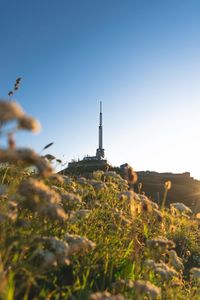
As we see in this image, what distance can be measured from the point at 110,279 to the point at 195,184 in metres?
22.4

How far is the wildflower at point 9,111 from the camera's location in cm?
164

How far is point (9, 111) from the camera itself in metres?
1.67

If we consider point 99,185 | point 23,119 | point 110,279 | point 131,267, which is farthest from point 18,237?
point 23,119

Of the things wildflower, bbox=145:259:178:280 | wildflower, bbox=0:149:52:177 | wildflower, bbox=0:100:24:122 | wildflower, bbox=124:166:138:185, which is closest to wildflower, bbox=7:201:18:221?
wildflower, bbox=124:166:138:185

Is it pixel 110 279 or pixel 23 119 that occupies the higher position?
pixel 23 119

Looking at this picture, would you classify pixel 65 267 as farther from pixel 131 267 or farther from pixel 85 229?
pixel 85 229

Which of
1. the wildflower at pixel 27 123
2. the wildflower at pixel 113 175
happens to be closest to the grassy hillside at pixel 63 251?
the wildflower at pixel 27 123

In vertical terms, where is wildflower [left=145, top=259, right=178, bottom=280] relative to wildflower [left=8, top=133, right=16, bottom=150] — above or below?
below

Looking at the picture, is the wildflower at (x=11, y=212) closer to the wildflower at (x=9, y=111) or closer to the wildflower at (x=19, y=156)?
the wildflower at (x=19, y=156)

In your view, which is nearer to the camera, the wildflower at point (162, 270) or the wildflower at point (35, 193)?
the wildflower at point (35, 193)

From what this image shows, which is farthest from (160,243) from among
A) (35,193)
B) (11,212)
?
(35,193)

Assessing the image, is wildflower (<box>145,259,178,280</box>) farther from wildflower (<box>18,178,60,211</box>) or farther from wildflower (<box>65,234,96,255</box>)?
wildflower (<box>18,178,60,211</box>)

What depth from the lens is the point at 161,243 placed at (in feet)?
12.1

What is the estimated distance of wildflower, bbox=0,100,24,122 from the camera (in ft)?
5.39
